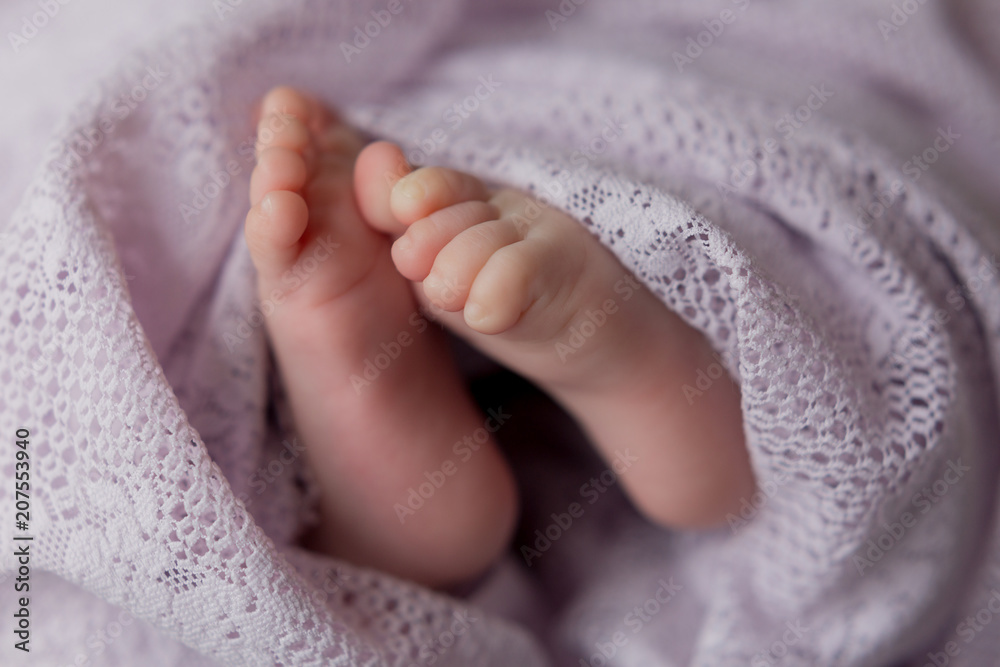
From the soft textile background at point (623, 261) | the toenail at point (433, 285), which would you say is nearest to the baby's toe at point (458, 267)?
the toenail at point (433, 285)

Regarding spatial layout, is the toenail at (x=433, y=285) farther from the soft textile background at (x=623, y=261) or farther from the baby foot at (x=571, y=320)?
the soft textile background at (x=623, y=261)

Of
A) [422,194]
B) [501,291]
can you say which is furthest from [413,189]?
[501,291]

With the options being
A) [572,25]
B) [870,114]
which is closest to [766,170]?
[870,114]

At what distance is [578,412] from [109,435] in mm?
369

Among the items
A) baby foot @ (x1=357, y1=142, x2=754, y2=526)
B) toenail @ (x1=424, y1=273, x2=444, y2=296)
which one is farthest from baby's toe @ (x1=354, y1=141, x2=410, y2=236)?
toenail @ (x1=424, y1=273, x2=444, y2=296)

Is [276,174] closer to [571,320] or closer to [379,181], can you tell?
[379,181]

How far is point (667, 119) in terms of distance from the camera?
0.65m

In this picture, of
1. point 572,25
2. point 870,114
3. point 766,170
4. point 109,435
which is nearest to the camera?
Answer: point 109,435

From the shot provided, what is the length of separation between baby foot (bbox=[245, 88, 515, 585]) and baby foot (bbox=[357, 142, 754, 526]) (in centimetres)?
4

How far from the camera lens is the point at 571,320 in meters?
0.51

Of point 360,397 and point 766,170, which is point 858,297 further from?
point 360,397

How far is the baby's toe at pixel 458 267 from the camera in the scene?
0.47 metres

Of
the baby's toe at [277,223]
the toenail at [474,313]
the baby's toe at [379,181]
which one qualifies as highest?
the toenail at [474,313]

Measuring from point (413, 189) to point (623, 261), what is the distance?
0.16m
